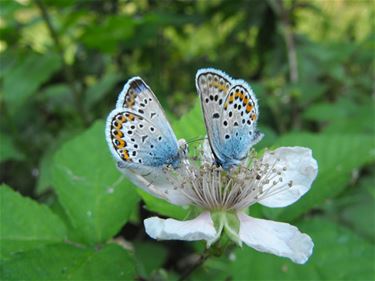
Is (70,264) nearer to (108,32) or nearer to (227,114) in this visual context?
(227,114)

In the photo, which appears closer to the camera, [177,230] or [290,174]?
[177,230]

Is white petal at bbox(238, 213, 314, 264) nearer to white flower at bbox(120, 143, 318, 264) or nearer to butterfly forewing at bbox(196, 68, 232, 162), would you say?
white flower at bbox(120, 143, 318, 264)

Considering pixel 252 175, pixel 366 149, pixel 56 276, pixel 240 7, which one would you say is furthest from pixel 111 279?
pixel 240 7

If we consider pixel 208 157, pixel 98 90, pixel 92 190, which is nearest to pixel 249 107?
pixel 208 157

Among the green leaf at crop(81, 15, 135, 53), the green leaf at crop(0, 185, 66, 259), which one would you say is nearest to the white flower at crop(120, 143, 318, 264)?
the green leaf at crop(0, 185, 66, 259)

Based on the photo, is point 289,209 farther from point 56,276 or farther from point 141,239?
point 141,239

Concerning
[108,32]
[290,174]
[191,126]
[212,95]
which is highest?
[108,32]

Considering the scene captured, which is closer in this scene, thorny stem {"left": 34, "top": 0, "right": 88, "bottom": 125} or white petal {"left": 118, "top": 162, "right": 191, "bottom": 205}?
white petal {"left": 118, "top": 162, "right": 191, "bottom": 205}
